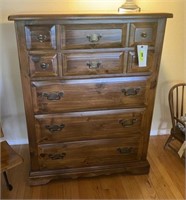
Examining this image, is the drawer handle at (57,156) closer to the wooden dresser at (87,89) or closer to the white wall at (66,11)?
the wooden dresser at (87,89)

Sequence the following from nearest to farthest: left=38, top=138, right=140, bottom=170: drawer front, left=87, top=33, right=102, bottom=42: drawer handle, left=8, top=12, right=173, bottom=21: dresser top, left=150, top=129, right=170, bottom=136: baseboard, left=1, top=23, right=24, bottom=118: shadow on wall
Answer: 1. left=8, top=12, right=173, bottom=21: dresser top
2. left=87, top=33, right=102, bottom=42: drawer handle
3. left=38, top=138, right=140, bottom=170: drawer front
4. left=1, top=23, right=24, bottom=118: shadow on wall
5. left=150, top=129, right=170, bottom=136: baseboard

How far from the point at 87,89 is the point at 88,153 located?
530mm

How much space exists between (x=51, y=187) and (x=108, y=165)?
1.56ft

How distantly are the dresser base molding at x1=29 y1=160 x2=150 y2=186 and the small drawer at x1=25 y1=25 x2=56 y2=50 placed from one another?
0.96 meters

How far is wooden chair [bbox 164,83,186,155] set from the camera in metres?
2.08

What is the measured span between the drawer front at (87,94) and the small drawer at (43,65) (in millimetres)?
61

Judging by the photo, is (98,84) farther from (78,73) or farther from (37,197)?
(37,197)

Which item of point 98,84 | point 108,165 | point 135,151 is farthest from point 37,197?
point 98,84

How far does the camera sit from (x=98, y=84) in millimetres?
1582

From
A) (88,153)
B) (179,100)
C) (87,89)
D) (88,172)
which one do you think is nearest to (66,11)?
(87,89)

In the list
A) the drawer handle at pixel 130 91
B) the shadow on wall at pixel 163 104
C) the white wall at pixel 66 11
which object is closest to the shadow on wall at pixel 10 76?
the white wall at pixel 66 11

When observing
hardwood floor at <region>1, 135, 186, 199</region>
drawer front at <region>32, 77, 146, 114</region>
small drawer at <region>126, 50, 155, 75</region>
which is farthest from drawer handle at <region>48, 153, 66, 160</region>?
small drawer at <region>126, 50, 155, 75</region>

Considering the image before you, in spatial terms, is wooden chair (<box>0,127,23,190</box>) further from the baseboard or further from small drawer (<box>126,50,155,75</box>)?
the baseboard

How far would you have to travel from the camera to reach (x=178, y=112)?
2391 mm
